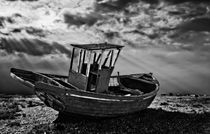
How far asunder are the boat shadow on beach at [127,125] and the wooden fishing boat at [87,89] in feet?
1.73

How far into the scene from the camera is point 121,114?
14133 mm

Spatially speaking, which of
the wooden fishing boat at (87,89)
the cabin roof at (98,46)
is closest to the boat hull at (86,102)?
the wooden fishing boat at (87,89)

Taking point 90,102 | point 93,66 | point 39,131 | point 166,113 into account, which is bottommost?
point 166,113

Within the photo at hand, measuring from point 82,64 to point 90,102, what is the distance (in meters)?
3.41

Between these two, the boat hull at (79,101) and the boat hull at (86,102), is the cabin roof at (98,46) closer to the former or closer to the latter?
the boat hull at (79,101)

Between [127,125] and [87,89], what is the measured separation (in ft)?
10.7

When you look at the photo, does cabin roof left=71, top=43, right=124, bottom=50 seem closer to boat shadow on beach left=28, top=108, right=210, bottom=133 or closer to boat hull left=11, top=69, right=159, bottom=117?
boat hull left=11, top=69, right=159, bottom=117

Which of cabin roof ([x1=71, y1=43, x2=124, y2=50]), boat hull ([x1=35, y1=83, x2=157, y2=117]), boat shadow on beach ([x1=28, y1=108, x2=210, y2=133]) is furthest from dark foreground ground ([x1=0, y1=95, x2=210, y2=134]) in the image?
cabin roof ([x1=71, y1=43, x2=124, y2=50])

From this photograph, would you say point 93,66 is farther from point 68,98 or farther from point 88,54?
point 68,98

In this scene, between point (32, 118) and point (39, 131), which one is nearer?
point (39, 131)

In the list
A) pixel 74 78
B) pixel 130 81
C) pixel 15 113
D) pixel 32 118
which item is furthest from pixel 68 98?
pixel 130 81

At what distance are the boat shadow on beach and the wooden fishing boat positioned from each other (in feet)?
1.73

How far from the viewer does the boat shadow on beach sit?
40.0ft

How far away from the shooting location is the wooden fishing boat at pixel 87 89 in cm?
1190
